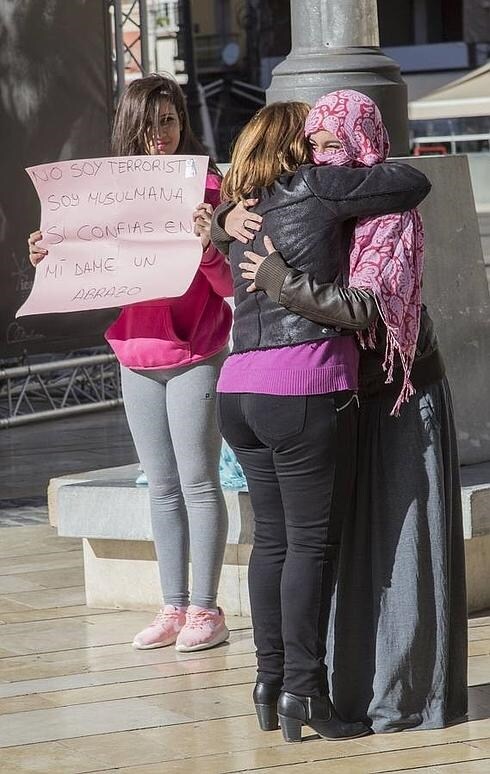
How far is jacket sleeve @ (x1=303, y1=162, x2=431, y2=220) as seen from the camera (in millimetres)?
3785

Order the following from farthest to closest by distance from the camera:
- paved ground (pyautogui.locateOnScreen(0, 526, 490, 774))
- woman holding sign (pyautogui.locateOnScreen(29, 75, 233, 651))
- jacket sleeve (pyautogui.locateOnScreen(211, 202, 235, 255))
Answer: woman holding sign (pyautogui.locateOnScreen(29, 75, 233, 651)), jacket sleeve (pyautogui.locateOnScreen(211, 202, 235, 255)), paved ground (pyautogui.locateOnScreen(0, 526, 490, 774))

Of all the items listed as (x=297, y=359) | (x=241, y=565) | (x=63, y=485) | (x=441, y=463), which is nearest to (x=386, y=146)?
(x=297, y=359)

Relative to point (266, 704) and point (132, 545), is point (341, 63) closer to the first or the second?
point (132, 545)

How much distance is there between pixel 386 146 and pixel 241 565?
192cm

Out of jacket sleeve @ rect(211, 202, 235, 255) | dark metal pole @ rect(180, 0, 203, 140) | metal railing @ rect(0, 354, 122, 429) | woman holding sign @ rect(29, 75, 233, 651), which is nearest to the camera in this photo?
jacket sleeve @ rect(211, 202, 235, 255)

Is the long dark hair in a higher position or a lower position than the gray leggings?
higher

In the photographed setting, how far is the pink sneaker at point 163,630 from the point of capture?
16.6 feet

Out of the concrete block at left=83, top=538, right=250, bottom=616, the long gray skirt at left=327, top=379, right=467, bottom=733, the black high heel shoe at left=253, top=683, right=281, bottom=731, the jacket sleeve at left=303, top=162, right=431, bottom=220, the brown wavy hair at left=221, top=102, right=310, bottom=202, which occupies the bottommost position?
the concrete block at left=83, top=538, right=250, bottom=616

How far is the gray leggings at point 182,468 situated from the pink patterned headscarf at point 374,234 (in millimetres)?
1072

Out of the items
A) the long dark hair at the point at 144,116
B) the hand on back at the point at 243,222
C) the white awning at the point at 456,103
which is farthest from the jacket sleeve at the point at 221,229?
the white awning at the point at 456,103

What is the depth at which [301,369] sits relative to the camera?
3.85 m

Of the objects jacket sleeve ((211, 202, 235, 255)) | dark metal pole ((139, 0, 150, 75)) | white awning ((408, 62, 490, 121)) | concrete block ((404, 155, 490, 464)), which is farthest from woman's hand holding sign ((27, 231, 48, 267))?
white awning ((408, 62, 490, 121))

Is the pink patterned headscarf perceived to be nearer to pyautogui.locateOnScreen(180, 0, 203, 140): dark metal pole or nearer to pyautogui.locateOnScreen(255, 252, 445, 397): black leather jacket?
pyautogui.locateOnScreen(255, 252, 445, 397): black leather jacket

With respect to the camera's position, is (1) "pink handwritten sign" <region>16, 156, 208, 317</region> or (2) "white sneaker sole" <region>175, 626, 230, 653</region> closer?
(1) "pink handwritten sign" <region>16, 156, 208, 317</region>
